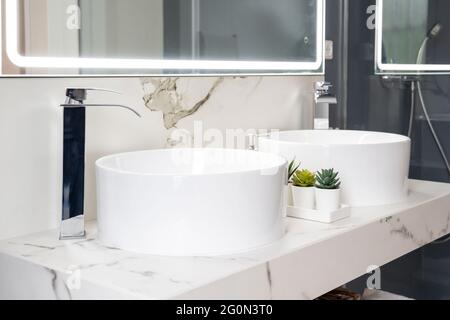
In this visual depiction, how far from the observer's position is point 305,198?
4.90 feet

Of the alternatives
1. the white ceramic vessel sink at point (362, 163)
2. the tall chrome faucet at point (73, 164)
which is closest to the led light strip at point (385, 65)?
the white ceramic vessel sink at point (362, 163)

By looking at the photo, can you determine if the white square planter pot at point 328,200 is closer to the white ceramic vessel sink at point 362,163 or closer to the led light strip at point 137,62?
the white ceramic vessel sink at point 362,163

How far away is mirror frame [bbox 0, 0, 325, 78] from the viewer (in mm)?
1232

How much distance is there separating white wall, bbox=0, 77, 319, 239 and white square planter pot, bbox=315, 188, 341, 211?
391mm

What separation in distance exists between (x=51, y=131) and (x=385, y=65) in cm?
138

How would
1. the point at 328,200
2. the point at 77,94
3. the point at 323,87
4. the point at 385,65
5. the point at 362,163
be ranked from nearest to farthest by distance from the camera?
the point at 77,94 < the point at 328,200 < the point at 362,163 < the point at 323,87 < the point at 385,65

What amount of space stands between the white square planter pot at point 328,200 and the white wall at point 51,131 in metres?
0.39

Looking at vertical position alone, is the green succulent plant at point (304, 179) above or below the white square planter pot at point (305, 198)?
above

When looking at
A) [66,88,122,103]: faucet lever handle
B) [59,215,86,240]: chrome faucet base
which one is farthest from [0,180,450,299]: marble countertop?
[66,88,122,103]: faucet lever handle

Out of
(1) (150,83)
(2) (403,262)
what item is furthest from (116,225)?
(2) (403,262)

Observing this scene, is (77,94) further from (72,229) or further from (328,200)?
(328,200)

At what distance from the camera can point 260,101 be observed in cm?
184

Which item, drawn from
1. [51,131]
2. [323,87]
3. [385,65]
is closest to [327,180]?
[323,87]

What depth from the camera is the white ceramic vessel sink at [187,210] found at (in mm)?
1119
